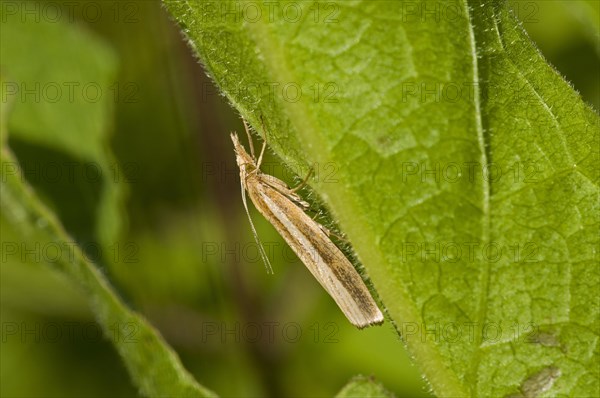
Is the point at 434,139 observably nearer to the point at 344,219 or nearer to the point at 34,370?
the point at 344,219

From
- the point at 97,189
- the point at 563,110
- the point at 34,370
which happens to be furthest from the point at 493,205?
the point at 34,370

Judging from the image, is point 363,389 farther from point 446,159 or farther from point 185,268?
point 185,268

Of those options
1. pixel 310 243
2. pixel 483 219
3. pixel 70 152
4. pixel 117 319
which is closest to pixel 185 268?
pixel 70 152

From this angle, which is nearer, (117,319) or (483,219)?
(483,219)

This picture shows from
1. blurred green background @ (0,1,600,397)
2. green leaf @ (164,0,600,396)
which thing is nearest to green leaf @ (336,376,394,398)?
green leaf @ (164,0,600,396)

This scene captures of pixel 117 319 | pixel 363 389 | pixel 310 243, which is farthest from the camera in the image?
pixel 310 243

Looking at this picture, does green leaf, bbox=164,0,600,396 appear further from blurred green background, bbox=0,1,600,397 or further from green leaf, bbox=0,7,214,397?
blurred green background, bbox=0,1,600,397
